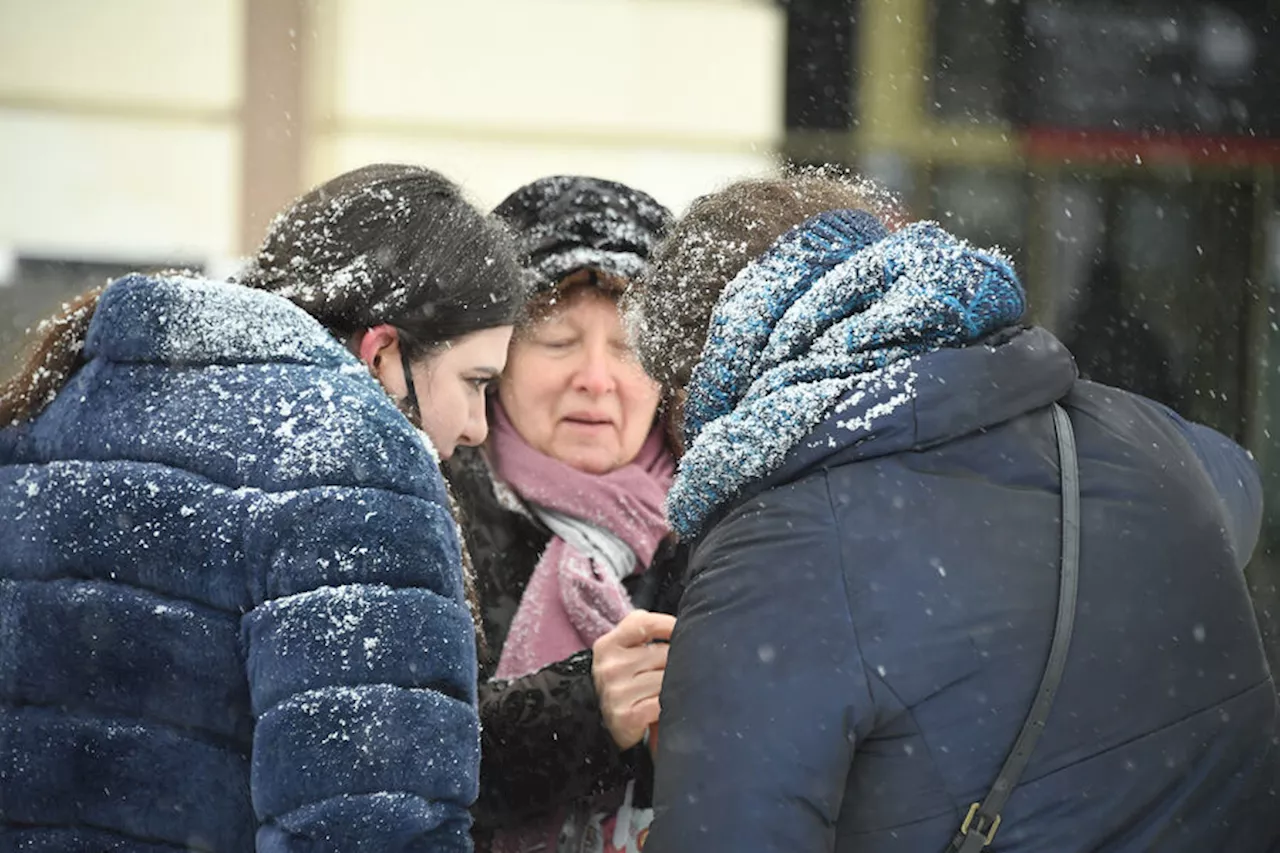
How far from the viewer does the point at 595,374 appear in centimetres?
307

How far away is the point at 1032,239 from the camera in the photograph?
23.5 ft

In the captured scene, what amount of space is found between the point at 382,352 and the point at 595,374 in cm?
78

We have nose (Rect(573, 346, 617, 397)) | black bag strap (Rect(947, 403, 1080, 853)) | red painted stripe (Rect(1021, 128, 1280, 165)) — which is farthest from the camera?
red painted stripe (Rect(1021, 128, 1280, 165))

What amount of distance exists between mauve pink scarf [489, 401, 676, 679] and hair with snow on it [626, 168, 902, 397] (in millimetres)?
902

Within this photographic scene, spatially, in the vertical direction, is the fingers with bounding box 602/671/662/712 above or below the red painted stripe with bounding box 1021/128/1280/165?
below

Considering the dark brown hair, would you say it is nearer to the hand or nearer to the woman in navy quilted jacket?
the woman in navy quilted jacket

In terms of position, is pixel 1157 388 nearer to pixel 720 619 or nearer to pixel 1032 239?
pixel 1032 239

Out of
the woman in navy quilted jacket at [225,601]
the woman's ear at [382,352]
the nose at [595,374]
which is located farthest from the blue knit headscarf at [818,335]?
the nose at [595,374]

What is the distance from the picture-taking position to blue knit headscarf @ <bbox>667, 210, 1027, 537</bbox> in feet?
5.51

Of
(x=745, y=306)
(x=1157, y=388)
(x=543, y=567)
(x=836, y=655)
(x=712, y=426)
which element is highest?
(x=745, y=306)

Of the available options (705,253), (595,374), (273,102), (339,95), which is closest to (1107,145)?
(339,95)

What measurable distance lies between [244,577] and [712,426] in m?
→ 0.57

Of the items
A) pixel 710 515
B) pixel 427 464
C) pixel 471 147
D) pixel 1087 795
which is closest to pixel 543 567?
pixel 427 464

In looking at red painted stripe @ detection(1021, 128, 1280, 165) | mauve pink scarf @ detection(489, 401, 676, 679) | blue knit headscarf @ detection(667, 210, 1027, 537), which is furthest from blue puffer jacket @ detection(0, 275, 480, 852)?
red painted stripe @ detection(1021, 128, 1280, 165)
